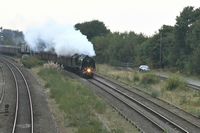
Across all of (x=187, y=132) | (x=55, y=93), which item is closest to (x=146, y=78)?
(x=55, y=93)

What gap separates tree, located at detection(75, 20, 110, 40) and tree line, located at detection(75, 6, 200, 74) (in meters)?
25.7

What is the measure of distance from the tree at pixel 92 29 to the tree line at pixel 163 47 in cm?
2566

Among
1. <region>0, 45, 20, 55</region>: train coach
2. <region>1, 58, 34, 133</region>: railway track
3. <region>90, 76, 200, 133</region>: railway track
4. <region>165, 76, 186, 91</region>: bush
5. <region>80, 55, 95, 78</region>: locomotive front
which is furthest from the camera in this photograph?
<region>0, 45, 20, 55</region>: train coach

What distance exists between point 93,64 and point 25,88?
490 inches

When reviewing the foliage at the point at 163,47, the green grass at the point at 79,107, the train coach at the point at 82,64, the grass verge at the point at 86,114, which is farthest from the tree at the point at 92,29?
the grass verge at the point at 86,114

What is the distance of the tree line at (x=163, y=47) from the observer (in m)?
65.7

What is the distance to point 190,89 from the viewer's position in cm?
4281

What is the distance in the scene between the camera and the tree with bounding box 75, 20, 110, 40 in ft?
419

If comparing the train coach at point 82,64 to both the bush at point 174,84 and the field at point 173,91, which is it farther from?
the bush at point 174,84

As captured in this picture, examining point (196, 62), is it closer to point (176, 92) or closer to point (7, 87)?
point (176, 92)

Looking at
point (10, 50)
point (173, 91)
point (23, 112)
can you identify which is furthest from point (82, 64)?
point (10, 50)

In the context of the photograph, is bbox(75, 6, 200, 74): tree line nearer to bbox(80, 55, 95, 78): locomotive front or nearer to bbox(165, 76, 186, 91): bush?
bbox(80, 55, 95, 78): locomotive front

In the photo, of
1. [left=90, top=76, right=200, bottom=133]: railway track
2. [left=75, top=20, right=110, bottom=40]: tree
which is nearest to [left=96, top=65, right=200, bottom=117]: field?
[left=90, top=76, right=200, bottom=133]: railway track

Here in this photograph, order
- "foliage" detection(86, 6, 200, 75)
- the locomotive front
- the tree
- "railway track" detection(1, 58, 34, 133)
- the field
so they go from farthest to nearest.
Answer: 1. the tree
2. "foliage" detection(86, 6, 200, 75)
3. the locomotive front
4. the field
5. "railway track" detection(1, 58, 34, 133)
